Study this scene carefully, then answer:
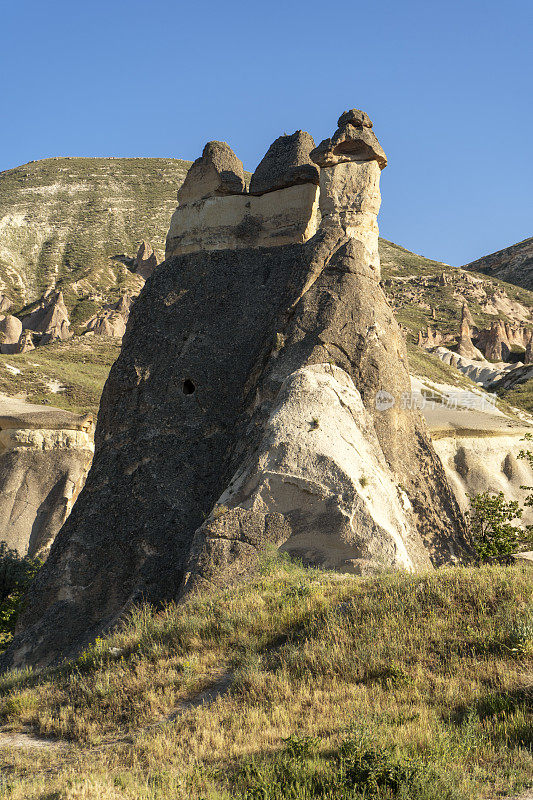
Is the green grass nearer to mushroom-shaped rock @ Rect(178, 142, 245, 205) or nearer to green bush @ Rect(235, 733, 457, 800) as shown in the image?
mushroom-shaped rock @ Rect(178, 142, 245, 205)

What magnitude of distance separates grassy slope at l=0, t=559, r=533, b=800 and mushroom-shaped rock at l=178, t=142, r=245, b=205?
926 cm

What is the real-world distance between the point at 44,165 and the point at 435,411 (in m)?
88.3

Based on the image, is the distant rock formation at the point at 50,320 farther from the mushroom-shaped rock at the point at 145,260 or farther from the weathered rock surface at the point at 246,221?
the weathered rock surface at the point at 246,221

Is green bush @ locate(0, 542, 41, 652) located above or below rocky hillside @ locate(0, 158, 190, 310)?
below

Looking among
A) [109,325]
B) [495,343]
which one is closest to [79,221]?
[109,325]

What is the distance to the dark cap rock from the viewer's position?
13.2m

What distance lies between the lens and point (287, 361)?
10.8 m

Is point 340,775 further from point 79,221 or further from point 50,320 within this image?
point 79,221

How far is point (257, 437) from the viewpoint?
9.95m

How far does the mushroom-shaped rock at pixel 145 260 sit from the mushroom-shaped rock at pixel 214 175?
176 ft

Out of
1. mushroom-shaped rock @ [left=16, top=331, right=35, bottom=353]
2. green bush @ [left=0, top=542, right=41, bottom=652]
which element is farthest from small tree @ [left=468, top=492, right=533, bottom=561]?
mushroom-shaped rock @ [left=16, top=331, right=35, bottom=353]

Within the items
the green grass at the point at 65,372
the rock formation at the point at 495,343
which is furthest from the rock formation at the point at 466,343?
the green grass at the point at 65,372

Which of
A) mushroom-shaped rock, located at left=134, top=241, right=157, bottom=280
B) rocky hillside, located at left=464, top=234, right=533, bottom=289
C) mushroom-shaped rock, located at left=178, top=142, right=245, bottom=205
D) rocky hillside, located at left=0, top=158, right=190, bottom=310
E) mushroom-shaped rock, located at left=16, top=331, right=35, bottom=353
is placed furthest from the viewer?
rocky hillside, located at left=464, top=234, right=533, bottom=289

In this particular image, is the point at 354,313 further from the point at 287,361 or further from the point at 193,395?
the point at 193,395
